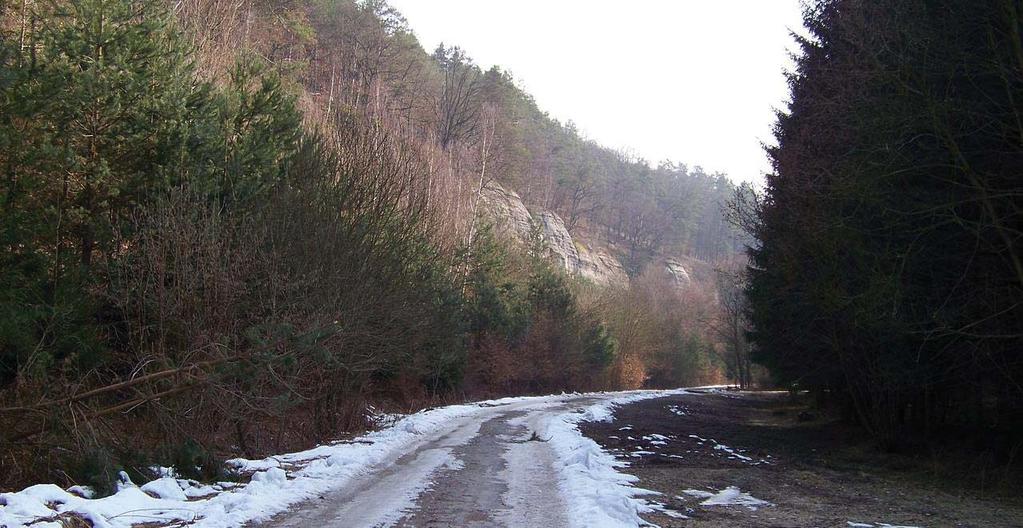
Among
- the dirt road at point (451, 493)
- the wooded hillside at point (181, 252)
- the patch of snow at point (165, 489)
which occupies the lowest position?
the dirt road at point (451, 493)

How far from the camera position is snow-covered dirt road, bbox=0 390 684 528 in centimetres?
812

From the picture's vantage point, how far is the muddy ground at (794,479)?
9.94 metres

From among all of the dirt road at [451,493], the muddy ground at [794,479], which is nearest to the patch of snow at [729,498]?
the muddy ground at [794,479]

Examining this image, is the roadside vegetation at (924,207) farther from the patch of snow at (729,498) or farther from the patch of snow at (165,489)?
the patch of snow at (165,489)

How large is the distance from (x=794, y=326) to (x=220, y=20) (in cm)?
2053

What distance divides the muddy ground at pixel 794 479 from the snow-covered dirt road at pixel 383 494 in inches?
38.1

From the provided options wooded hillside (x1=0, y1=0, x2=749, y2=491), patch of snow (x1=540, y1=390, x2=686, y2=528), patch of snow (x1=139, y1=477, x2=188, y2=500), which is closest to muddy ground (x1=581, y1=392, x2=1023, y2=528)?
patch of snow (x1=540, y1=390, x2=686, y2=528)

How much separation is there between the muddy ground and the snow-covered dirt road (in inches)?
38.1

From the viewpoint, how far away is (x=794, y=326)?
21.4 meters

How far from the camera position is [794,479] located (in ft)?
45.4

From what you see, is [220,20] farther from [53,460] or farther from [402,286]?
[53,460]

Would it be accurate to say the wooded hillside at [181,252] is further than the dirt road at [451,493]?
Yes

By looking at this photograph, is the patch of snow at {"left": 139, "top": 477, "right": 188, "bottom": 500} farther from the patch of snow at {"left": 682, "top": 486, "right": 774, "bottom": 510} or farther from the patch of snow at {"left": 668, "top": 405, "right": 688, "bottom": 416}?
the patch of snow at {"left": 668, "top": 405, "right": 688, "bottom": 416}

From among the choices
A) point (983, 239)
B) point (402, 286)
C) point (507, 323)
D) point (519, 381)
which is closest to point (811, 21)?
point (983, 239)
